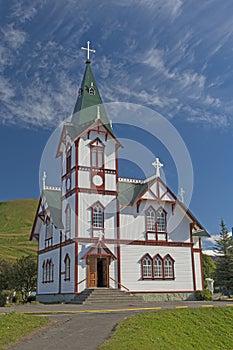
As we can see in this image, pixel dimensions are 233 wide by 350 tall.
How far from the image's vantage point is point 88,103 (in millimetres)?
34344

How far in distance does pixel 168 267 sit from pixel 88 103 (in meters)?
14.5

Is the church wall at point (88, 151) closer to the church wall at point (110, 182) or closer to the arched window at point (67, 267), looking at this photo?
the church wall at point (110, 182)

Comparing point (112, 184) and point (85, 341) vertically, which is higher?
point (112, 184)

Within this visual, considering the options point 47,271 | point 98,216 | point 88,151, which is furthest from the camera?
point 47,271

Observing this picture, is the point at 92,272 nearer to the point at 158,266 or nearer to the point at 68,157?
the point at 158,266

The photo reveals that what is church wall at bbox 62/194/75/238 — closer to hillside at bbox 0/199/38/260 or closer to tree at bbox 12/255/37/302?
tree at bbox 12/255/37/302

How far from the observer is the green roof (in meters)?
34.1

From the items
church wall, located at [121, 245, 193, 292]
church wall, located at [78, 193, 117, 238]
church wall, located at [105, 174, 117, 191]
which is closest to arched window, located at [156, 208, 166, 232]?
church wall, located at [121, 245, 193, 292]

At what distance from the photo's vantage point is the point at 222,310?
20.3 meters

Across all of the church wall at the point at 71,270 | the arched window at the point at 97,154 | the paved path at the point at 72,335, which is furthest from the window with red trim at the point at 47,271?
the paved path at the point at 72,335

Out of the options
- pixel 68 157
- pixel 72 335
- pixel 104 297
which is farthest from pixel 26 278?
pixel 72 335

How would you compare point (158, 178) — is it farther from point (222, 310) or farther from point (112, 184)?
point (222, 310)

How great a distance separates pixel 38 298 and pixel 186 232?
45.7ft

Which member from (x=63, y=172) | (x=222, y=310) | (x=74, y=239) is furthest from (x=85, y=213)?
(x=222, y=310)
